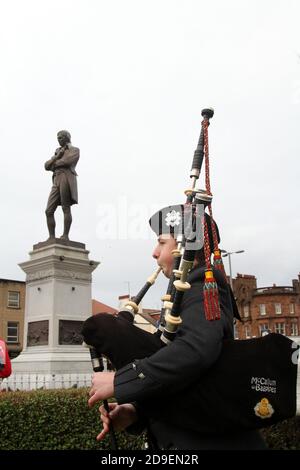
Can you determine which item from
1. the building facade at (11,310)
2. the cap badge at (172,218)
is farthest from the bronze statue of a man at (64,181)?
the building facade at (11,310)

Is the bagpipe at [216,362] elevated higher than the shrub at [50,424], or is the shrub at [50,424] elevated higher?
the bagpipe at [216,362]

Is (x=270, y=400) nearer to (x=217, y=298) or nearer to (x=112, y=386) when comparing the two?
(x=217, y=298)

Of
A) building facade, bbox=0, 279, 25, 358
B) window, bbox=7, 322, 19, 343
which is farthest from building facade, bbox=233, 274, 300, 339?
window, bbox=7, 322, 19, 343

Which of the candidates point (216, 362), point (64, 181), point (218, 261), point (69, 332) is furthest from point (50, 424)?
point (64, 181)

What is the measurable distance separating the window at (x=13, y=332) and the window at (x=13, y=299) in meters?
2.19

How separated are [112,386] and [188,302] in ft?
1.93

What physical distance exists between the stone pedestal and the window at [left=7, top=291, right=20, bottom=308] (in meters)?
47.1

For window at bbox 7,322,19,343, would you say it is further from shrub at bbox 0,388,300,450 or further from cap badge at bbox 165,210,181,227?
cap badge at bbox 165,210,181,227

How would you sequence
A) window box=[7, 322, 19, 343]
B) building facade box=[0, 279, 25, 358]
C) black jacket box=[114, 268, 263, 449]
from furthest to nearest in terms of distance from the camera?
window box=[7, 322, 19, 343] < building facade box=[0, 279, 25, 358] < black jacket box=[114, 268, 263, 449]

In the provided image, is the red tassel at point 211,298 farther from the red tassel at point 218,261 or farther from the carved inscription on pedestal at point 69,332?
the carved inscription on pedestal at point 69,332

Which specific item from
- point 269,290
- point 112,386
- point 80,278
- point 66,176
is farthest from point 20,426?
point 269,290

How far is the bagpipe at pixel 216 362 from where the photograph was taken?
2371mm

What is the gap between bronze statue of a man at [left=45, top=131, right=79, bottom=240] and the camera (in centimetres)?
1448

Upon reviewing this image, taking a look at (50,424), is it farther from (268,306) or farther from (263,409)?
(268,306)
